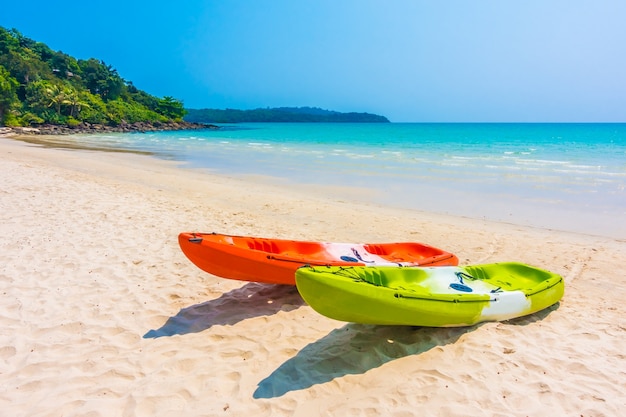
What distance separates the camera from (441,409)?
2973 mm

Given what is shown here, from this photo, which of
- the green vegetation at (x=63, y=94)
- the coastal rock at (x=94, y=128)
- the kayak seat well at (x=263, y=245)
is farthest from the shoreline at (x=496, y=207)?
the green vegetation at (x=63, y=94)

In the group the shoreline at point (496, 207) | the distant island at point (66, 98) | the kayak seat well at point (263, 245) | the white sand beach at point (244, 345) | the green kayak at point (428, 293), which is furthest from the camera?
the distant island at point (66, 98)

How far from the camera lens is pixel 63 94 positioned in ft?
175

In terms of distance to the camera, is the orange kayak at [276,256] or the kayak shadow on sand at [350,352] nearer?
the kayak shadow on sand at [350,352]

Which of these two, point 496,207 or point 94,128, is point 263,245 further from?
point 94,128

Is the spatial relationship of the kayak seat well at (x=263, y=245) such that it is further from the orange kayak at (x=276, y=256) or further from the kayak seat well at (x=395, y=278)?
the kayak seat well at (x=395, y=278)

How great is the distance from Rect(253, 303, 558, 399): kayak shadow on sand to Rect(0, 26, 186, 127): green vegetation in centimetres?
5362

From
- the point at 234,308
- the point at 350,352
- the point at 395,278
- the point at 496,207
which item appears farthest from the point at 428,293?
the point at 496,207

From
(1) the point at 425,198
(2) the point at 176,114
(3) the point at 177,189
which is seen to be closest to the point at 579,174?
(1) the point at 425,198

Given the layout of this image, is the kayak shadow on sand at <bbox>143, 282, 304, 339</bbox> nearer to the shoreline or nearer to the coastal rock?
the shoreline

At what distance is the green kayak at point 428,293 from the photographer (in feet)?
10.8

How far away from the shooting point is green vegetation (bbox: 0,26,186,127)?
49.0m

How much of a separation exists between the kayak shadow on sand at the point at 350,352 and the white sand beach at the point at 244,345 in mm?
16

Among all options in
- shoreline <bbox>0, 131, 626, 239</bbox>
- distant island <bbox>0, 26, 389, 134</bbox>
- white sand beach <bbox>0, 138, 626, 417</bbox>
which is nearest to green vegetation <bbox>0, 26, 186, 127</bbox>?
distant island <bbox>0, 26, 389, 134</bbox>
